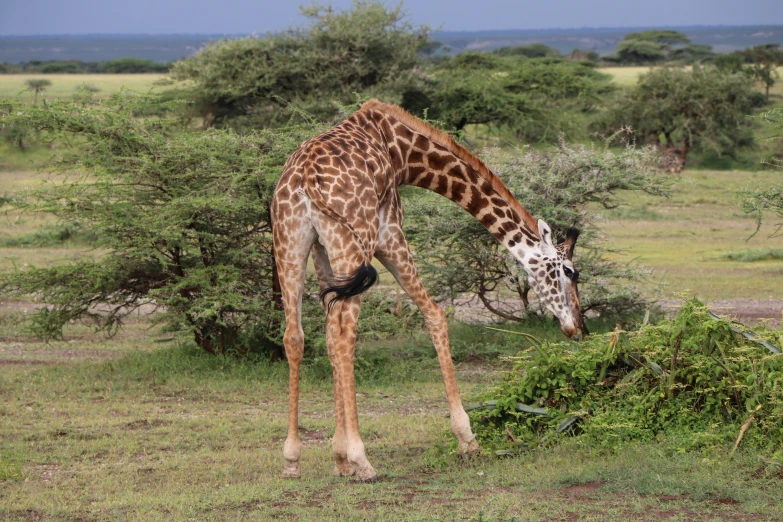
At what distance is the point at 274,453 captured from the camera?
23.7 feet

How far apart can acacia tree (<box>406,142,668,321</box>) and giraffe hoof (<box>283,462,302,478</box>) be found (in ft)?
17.9

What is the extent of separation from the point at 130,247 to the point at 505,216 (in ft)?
14.9

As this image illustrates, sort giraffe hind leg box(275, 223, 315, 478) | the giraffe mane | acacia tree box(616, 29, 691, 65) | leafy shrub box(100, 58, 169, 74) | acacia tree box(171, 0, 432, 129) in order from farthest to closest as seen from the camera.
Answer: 1. acacia tree box(616, 29, 691, 65)
2. leafy shrub box(100, 58, 169, 74)
3. acacia tree box(171, 0, 432, 129)
4. the giraffe mane
5. giraffe hind leg box(275, 223, 315, 478)

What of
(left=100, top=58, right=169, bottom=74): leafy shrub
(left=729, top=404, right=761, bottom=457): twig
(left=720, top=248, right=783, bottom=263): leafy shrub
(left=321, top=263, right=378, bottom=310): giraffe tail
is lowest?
(left=100, top=58, right=169, bottom=74): leafy shrub

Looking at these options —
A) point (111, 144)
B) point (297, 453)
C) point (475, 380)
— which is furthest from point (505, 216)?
point (111, 144)

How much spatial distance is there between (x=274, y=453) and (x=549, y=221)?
16.8 feet

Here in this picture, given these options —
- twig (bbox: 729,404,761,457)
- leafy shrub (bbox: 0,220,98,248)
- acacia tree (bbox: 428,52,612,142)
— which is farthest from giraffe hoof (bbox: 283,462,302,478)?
acacia tree (bbox: 428,52,612,142)

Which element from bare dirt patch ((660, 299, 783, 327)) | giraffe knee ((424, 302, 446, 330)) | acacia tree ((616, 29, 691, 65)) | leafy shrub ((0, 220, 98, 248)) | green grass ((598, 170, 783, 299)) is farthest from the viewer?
acacia tree ((616, 29, 691, 65))

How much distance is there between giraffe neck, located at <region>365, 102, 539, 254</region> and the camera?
23.3ft

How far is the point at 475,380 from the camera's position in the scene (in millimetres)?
10102

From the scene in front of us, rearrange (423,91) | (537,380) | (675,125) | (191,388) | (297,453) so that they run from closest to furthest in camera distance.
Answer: (297,453) < (537,380) < (191,388) < (423,91) < (675,125)

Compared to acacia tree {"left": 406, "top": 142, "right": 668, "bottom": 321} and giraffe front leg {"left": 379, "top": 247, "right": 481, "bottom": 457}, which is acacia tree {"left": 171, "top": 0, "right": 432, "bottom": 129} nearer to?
acacia tree {"left": 406, "top": 142, "right": 668, "bottom": 321}

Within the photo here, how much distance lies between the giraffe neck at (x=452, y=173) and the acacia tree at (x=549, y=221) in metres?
4.06

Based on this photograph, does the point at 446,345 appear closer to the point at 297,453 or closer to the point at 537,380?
the point at 537,380
